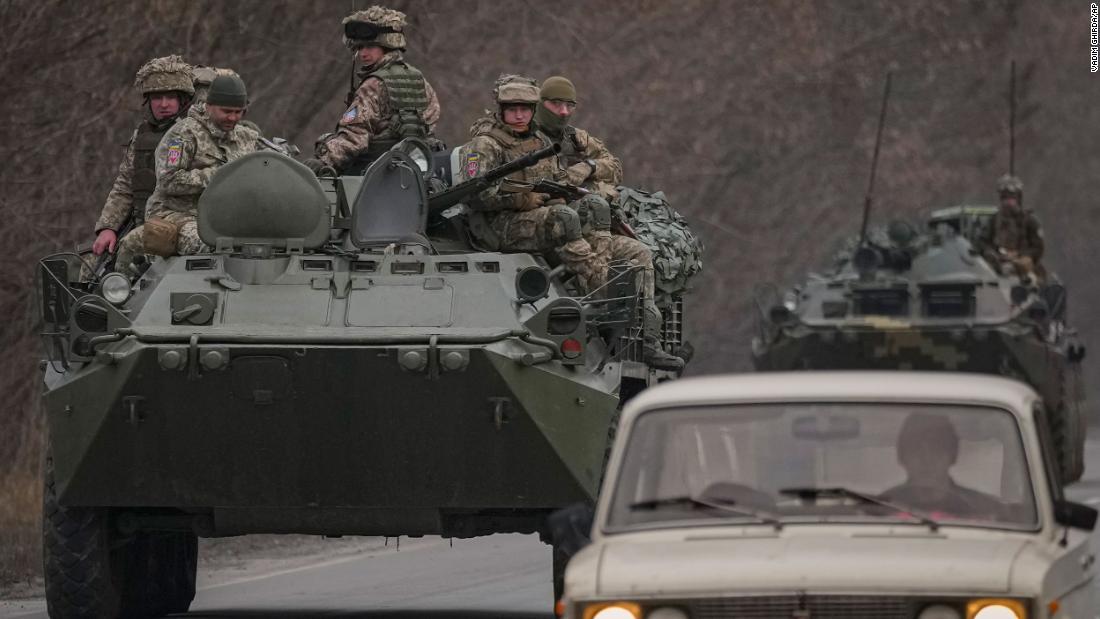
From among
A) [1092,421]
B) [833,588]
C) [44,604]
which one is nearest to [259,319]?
[44,604]

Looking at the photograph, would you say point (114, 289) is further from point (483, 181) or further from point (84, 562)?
point (483, 181)

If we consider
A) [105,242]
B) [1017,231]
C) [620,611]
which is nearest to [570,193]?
[105,242]

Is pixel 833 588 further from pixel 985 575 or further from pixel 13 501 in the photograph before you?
pixel 13 501

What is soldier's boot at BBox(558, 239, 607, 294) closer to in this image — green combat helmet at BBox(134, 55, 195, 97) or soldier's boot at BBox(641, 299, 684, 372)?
soldier's boot at BBox(641, 299, 684, 372)

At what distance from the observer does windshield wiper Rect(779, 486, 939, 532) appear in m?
7.93

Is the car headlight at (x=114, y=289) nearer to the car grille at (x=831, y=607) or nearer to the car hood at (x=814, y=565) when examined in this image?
the car hood at (x=814, y=565)

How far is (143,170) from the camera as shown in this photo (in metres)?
15.0

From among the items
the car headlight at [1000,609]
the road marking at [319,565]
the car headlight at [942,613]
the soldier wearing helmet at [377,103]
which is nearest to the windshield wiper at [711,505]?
the car headlight at [942,613]

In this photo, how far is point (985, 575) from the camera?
24.1 ft

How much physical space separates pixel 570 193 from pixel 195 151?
198 cm

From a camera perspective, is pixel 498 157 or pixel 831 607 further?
pixel 498 157

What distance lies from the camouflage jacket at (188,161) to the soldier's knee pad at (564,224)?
1645 millimetres

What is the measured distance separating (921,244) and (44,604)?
13604mm

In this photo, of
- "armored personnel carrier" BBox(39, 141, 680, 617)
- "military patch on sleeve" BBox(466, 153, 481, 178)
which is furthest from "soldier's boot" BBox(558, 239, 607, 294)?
"armored personnel carrier" BBox(39, 141, 680, 617)
